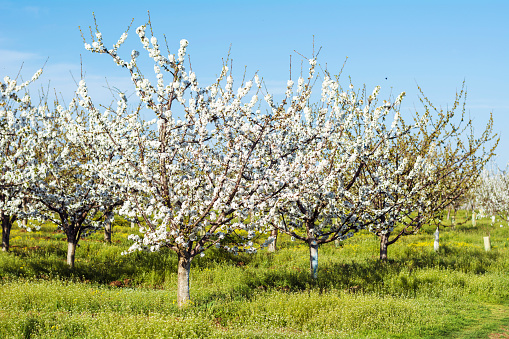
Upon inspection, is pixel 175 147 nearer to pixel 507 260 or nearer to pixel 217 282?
Result: pixel 217 282

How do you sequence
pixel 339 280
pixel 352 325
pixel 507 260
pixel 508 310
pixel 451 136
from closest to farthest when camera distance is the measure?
pixel 352 325, pixel 508 310, pixel 339 280, pixel 451 136, pixel 507 260

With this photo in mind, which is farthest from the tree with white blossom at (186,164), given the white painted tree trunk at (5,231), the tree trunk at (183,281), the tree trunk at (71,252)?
the white painted tree trunk at (5,231)

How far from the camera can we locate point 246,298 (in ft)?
41.9

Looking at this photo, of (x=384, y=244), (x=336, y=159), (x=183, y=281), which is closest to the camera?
(x=183, y=281)

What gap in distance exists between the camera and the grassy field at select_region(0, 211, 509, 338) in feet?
30.3

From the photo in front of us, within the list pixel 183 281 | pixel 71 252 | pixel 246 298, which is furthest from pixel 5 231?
pixel 246 298

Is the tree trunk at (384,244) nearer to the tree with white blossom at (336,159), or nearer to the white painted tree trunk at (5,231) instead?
the tree with white blossom at (336,159)

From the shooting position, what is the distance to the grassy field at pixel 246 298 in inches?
363

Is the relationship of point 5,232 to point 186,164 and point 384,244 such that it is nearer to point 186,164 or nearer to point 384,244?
point 186,164

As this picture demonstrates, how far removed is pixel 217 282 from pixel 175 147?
6.86m

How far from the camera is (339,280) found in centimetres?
1507

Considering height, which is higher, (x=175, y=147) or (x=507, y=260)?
(x=175, y=147)

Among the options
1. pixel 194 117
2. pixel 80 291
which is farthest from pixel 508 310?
pixel 80 291

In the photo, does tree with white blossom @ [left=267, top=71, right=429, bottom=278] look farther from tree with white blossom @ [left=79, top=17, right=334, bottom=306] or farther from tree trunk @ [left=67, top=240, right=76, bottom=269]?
tree trunk @ [left=67, top=240, right=76, bottom=269]
